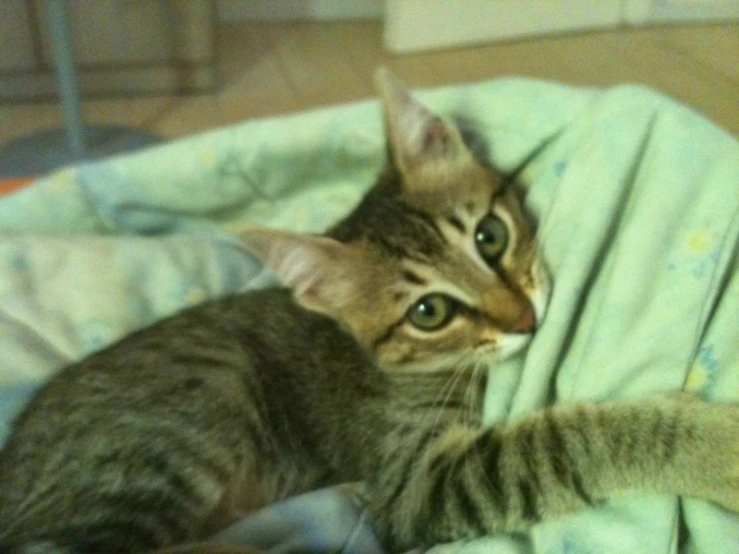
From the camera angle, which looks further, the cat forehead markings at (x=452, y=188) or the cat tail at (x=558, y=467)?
the cat forehead markings at (x=452, y=188)

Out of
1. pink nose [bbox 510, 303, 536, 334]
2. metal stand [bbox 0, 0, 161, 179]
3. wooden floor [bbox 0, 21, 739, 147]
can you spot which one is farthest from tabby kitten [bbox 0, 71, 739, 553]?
wooden floor [bbox 0, 21, 739, 147]

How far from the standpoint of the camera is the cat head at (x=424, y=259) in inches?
44.3

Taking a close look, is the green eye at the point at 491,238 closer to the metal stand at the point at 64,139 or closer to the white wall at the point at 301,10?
the metal stand at the point at 64,139

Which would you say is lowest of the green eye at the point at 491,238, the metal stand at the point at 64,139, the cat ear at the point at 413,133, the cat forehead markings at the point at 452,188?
the metal stand at the point at 64,139

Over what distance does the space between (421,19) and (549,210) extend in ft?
6.59

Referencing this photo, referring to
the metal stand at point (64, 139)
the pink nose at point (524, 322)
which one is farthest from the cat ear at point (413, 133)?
the metal stand at point (64, 139)

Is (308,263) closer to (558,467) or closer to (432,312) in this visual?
(432,312)

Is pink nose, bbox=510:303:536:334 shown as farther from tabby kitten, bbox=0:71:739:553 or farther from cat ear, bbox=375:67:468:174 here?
cat ear, bbox=375:67:468:174

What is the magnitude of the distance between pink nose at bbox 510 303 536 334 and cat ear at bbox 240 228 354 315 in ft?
0.93

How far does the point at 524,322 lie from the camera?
111 cm

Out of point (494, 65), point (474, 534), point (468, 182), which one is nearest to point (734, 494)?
point (474, 534)

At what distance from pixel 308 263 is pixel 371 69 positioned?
1.87 m

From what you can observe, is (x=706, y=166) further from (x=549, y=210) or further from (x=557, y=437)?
(x=557, y=437)

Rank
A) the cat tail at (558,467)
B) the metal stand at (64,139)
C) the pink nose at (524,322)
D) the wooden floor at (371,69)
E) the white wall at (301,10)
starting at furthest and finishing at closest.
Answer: the white wall at (301,10), the wooden floor at (371,69), the metal stand at (64,139), the pink nose at (524,322), the cat tail at (558,467)
